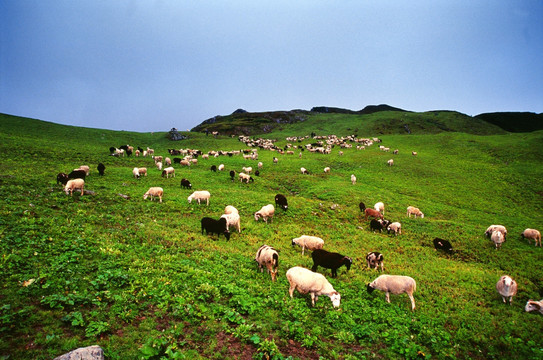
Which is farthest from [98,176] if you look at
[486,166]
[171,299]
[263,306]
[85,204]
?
[486,166]

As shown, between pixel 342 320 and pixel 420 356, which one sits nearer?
pixel 420 356

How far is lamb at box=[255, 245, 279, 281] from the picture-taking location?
11.1 meters

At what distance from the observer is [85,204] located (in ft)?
54.1

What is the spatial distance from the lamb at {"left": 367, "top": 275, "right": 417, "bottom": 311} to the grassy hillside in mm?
483

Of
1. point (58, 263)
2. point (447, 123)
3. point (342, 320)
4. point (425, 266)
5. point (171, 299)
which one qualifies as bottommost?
point (425, 266)

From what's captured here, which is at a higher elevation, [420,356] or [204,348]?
[204,348]

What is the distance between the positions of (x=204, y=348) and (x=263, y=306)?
2804mm

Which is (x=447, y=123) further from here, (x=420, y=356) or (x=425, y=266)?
(x=420, y=356)

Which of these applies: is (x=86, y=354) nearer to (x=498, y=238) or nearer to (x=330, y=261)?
(x=330, y=261)

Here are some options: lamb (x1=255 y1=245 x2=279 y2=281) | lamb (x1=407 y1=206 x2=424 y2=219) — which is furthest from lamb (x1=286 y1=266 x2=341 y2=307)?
lamb (x1=407 y1=206 x2=424 y2=219)

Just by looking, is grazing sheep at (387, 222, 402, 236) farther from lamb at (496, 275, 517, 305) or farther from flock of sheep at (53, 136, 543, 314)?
lamb at (496, 275, 517, 305)

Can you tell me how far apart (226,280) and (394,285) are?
7.39 m

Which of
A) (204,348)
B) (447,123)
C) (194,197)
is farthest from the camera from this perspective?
(447,123)

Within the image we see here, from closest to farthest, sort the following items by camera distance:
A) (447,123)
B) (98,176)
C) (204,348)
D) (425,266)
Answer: (204,348)
(425,266)
(98,176)
(447,123)
